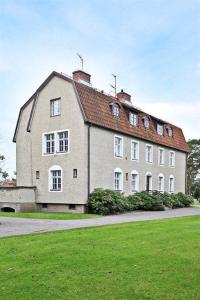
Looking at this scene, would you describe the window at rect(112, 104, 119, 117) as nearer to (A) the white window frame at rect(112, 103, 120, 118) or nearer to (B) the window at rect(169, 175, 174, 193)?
(A) the white window frame at rect(112, 103, 120, 118)

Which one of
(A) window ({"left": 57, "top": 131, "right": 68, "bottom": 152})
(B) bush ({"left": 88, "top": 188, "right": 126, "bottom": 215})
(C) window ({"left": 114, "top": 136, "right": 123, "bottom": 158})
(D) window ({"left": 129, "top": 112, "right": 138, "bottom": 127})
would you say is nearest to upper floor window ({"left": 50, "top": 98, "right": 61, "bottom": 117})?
(A) window ({"left": 57, "top": 131, "right": 68, "bottom": 152})

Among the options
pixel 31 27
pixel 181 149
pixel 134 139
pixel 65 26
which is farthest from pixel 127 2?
pixel 181 149

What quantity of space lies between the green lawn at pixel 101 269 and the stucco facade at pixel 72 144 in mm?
15239

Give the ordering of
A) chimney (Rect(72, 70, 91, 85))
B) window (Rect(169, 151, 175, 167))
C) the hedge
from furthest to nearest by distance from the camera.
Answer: window (Rect(169, 151, 175, 167)), chimney (Rect(72, 70, 91, 85)), the hedge

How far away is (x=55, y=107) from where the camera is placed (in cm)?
2708

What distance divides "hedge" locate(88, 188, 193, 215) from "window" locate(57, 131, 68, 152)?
13.0 feet

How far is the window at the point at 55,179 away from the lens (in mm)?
26203

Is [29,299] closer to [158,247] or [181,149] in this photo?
[158,247]

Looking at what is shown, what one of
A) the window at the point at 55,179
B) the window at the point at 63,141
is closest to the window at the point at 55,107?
the window at the point at 63,141

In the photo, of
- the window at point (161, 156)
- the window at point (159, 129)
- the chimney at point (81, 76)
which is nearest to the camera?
the chimney at point (81, 76)

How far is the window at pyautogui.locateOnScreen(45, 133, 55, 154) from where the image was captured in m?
27.1

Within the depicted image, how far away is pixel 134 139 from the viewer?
30438mm

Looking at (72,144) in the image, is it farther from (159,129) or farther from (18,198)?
(159,129)

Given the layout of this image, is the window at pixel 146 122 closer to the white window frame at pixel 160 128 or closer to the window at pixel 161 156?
the white window frame at pixel 160 128
